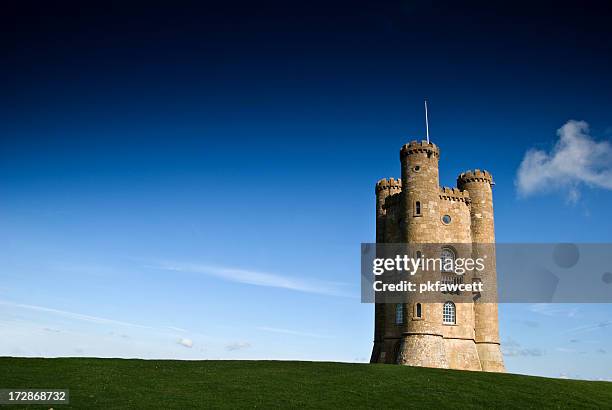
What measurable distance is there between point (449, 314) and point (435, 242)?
6.41m

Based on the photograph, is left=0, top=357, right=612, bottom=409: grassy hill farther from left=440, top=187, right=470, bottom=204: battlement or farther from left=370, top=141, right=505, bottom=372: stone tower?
left=440, top=187, right=470, bottom=204: battlement

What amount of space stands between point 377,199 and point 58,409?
3869cm

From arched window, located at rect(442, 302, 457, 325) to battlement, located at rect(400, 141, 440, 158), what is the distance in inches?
531

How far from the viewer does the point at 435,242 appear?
50.7m

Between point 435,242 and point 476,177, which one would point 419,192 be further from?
point 476,177

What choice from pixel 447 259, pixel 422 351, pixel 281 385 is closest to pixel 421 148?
pixel 447 259

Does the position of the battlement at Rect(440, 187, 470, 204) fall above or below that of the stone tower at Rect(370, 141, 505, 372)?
above

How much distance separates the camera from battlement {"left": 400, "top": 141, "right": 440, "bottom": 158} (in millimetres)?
52469

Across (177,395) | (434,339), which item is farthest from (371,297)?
(177,395)

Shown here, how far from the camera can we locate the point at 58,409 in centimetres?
2697

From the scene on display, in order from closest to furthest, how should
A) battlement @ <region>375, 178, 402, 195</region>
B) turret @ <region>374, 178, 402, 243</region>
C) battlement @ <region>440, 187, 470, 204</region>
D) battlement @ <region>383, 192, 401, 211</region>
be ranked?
battlement @ <region>440, 187, 470, 204</region> < battlement @ <region>383, 192, 401, 211</region> < turret @ <region>374, 178, 402, 243</region> < battlement @ <region>375, 178, 402, 195</region>

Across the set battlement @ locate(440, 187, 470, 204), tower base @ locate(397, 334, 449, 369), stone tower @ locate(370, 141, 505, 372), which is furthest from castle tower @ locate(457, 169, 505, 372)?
tower base @ locate(397, 334, 449, 369)

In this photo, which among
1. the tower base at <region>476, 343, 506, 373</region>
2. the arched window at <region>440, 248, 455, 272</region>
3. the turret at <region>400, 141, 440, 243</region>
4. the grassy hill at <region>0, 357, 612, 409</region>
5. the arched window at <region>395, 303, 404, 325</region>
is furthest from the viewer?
the tower base at <region>476, 343, 506, 373</region>

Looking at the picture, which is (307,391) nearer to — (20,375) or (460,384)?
(460,384)
